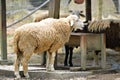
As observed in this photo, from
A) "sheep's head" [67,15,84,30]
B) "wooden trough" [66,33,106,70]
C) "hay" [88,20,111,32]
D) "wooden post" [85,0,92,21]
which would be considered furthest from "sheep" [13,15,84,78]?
"wooden post" [85,0,92,21]

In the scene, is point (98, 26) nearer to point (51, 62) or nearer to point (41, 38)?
point (51, 62)

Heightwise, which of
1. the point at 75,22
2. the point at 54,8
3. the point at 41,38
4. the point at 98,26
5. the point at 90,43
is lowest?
the point at 90,43

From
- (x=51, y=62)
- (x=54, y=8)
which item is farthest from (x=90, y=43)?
(x=54, y=8)

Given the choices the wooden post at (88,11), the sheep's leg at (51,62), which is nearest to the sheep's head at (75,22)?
the sheep's leg at (51,62)

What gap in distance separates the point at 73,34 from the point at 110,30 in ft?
3.24

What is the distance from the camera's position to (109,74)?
9.34m

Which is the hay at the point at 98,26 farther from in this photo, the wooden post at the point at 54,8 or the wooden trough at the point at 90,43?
the wooden post at the point at 54,8

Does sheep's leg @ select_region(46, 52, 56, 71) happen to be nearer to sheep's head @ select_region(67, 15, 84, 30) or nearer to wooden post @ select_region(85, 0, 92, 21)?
sheep's head @ select_region(67, 15, 84, 30)

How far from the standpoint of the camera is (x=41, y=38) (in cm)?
881

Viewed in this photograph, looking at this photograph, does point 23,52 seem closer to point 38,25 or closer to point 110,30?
point 38,25

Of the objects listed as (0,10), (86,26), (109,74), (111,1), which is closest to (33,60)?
(0,10)

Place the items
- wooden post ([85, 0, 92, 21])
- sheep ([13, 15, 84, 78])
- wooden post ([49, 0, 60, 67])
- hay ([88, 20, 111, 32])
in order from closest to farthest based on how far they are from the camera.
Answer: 1. sheep ([13, 15, 84, 78])
2. hay ([88, 20, 111, 32])
3. wooden post ([49, 0, 60, 67])
4. wooden post ([85, 0, 92, 21])

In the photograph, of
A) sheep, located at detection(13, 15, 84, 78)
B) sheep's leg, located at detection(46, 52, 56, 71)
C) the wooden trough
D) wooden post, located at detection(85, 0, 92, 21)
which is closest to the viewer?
sheep, located at detection(13, 15, 84, 78)

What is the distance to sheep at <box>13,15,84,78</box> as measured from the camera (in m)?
8.71
